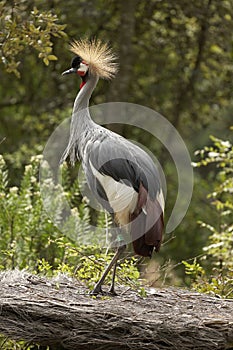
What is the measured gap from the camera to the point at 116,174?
13.8ft

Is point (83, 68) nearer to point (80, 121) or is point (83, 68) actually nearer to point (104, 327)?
point (80, 121)

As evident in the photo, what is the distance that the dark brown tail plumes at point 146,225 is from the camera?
157 inches

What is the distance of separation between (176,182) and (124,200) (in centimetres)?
552

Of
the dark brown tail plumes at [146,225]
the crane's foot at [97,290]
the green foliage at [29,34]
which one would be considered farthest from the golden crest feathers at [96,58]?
the crane's foot at [97,290]

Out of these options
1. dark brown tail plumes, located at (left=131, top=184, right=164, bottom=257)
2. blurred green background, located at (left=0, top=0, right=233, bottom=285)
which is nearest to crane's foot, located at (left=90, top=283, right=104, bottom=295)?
A: dark brown tail plumes, located at (left=131, top=184, right=164, bottom=257)

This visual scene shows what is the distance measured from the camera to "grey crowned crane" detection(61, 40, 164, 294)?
4066mm

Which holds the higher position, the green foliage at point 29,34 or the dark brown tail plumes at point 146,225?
the green foliage at point 29,34

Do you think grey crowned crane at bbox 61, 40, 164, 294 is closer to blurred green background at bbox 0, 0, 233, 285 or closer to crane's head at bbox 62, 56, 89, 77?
crane's head at bbox 62, 56, 89, 77

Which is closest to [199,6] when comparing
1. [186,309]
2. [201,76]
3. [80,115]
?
[201,76]

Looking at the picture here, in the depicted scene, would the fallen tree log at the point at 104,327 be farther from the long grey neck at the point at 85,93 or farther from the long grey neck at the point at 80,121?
the long grey neck at the point at 85,93

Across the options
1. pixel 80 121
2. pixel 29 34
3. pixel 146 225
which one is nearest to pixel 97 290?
pixel 146 225

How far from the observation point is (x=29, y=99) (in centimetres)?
947

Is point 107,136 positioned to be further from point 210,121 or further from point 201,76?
point 210,121

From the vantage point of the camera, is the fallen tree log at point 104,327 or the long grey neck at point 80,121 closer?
the fallen tree log at point 104,327
